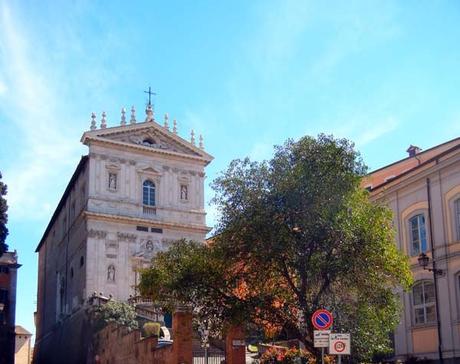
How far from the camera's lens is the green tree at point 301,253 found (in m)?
19.3

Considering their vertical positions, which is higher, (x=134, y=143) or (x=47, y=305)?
(x=134, y=143)

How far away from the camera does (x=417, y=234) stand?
96.8 feet

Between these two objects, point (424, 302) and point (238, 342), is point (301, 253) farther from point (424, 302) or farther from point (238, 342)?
point (424, 302)

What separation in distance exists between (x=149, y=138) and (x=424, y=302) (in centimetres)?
2683

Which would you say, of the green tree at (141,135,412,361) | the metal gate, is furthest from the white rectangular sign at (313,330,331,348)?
the metal gate

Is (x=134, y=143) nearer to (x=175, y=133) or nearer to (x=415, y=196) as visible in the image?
(x=175, y=133)

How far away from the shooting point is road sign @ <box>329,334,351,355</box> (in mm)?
15594

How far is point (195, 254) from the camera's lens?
2128 centimetres

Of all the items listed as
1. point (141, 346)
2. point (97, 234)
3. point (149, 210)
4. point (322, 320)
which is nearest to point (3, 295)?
point (97, 234)

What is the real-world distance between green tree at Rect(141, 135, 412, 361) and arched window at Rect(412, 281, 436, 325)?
7.88 m

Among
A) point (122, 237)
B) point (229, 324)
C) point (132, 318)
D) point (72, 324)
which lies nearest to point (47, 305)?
point (72, 324)

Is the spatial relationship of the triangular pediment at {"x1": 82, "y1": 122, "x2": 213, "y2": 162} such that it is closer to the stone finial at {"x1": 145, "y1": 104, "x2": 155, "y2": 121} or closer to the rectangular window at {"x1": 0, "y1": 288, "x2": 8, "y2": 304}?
the stone finial at {"x1": 145, "y1": 104, "x2": 155, "y2": 121}

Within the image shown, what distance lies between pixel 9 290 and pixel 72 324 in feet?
57.7

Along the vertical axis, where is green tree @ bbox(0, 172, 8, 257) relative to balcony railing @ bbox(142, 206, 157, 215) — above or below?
below
